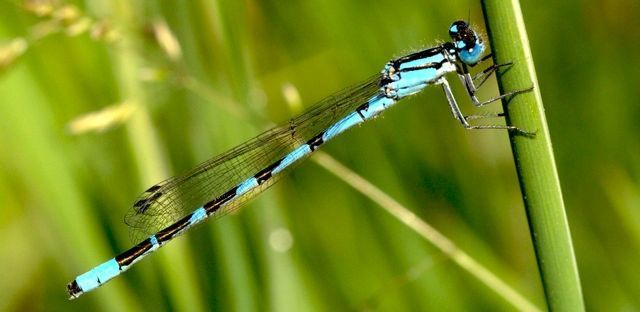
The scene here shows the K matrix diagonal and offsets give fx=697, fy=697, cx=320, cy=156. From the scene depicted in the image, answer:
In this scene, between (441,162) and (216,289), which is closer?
(216,289)

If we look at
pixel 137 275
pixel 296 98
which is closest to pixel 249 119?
pixel 296 98

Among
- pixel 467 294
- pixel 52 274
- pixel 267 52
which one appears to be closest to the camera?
pixel 467 294

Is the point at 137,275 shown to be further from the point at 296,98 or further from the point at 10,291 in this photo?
the point at 296,98

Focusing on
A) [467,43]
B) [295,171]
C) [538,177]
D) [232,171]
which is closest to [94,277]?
[232,171]

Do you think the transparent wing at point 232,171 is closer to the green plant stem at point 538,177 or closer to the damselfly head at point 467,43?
the damselfly head at point 467,43

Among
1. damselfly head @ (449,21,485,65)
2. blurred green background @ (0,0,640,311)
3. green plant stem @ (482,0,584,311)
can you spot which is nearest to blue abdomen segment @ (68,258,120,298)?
blurred green background @ (0,0,640,311)

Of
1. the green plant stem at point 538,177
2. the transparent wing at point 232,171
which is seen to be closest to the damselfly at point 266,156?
the transparent wing at point 232,171

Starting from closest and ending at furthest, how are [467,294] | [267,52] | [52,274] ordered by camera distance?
[467,294] → [52,274] → [267,52]

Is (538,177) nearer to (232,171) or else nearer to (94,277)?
(94,277)
